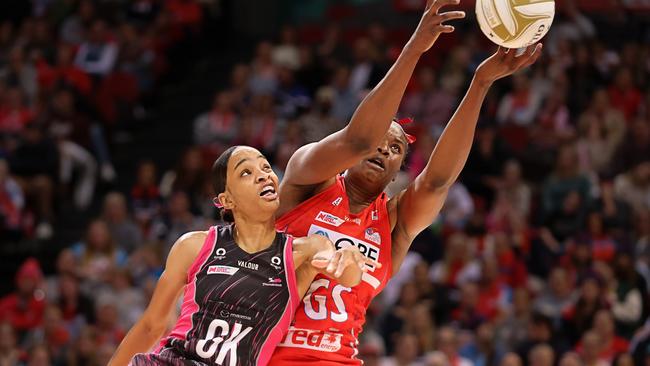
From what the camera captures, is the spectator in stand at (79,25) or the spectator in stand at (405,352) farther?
the spectator in stand at (79,25)

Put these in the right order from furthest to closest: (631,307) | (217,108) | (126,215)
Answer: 1. (217,108)
2. (126,215)
3. (631,307)

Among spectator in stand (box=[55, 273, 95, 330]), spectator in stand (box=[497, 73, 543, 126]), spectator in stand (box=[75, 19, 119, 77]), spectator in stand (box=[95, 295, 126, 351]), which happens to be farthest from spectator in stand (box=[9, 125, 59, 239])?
spectator in stand (box=[497, 73, 543, 126])

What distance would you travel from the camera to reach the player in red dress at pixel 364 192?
4941 mm

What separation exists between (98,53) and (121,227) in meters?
3.90

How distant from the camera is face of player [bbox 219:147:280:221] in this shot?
5.12 m

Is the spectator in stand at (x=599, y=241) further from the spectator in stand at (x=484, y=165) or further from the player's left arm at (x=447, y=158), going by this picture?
the player's left arm at (x=447, y=158)

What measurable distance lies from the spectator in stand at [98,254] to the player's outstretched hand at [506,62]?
810 cm

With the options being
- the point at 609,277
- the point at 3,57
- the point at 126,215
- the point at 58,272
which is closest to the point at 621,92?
the point at 609,277

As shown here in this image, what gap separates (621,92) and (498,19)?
8887mm

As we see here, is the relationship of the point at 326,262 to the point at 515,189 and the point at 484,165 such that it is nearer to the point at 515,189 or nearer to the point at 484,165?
the point at 515,189

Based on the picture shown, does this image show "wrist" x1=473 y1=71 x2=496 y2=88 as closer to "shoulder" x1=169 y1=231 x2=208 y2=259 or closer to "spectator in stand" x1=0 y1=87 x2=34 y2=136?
"shoulder" x1=169 y1=231 x2=208 y2=259

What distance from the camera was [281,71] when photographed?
49.6 ft

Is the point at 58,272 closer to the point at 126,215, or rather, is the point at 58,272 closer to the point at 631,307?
the point at 126,215

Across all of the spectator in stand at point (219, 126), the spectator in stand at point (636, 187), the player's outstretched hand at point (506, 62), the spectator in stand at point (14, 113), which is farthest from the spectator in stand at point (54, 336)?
the player's outstretched hand at point (506, 62)
